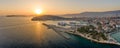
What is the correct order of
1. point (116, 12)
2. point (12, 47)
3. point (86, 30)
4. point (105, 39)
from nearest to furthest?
point (12, 47), point (105, 39), point (86, 30), point (116, 12)

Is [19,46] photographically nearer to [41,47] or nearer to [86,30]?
[41,47]

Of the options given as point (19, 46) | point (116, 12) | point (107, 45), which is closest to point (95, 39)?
point (107, 45)

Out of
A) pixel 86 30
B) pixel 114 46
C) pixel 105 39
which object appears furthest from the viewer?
pixel 86 30

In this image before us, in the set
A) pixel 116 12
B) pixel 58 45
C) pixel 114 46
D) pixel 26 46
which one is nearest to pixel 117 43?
pixel 114 46

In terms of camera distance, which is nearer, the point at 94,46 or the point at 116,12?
the point at 94,46

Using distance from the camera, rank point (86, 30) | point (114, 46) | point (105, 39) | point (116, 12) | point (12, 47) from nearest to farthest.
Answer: point (12, 47) → point (114, 46) → point (105, 39) → point (86, 30) → point (116, 12)

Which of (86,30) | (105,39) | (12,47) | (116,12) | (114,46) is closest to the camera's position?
(12,47)

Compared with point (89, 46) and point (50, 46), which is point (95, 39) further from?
point (50, 46)

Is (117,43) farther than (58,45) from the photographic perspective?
Yes

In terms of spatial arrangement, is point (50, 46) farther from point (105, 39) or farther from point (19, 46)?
point (105, 39)
